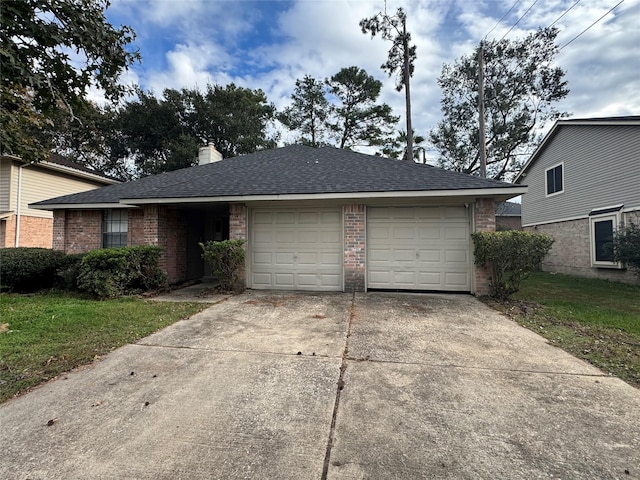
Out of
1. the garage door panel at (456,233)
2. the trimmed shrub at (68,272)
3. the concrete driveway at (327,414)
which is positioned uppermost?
the garage door panel at (456,233)

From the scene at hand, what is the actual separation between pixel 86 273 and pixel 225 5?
7884 millimetres

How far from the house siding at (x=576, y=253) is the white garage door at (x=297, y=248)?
9.61 meters

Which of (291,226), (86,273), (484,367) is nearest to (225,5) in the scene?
(291,226)

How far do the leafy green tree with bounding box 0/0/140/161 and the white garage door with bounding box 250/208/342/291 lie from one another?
13.8ft

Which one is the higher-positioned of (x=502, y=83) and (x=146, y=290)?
(x=502, y=83)

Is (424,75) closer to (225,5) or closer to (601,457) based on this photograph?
(225,5)

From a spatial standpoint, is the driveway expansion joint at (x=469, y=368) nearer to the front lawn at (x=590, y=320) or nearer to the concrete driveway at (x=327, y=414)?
the concrete driveway at (x=327, y=414)

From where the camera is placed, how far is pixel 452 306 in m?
6.20

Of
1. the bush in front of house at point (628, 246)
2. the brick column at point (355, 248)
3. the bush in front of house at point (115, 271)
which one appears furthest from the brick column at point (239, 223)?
the bush in front of house at point (628, 246)

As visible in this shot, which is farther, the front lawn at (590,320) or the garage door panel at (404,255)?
the garage door panel at (404,255)

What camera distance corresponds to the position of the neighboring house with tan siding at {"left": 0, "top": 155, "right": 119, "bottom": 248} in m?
12.5

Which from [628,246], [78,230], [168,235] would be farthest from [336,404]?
[628,246]

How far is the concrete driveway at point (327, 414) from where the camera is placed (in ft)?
6.07

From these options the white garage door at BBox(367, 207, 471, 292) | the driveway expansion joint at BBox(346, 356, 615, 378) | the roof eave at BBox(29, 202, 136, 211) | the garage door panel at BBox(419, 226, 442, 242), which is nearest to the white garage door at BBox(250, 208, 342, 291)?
the white garage door at BBox(367, 207, 471, 292)
